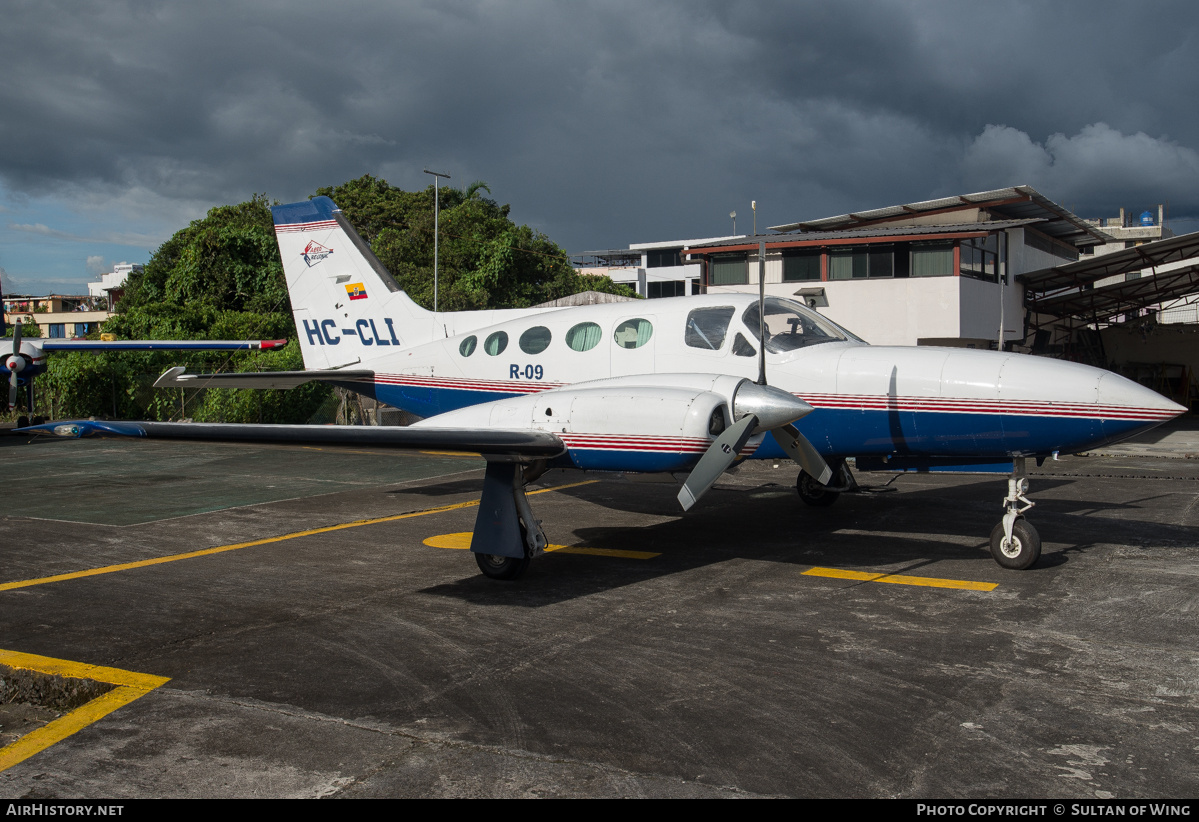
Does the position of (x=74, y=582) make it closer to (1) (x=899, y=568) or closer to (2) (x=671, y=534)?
(2) (x=671, y=534)

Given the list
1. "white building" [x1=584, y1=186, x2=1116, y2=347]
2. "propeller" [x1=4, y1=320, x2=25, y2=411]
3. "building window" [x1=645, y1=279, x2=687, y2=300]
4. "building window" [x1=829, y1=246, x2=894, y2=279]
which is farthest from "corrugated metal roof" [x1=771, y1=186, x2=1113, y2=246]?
"building window" [x1=645, y1=279, x2=687, y2=300]

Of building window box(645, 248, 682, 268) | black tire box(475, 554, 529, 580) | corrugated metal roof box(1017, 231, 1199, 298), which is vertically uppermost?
building window box(645, 248, 682, 268)

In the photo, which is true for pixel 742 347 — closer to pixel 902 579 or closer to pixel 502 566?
pixel 902 579

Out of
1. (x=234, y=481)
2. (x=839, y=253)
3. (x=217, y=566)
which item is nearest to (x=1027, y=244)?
(x=839, y=253)

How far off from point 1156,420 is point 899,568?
2675 mm

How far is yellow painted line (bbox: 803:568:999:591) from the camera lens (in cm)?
787

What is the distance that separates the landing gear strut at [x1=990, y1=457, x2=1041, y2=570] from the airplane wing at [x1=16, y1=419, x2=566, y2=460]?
14.7 feet

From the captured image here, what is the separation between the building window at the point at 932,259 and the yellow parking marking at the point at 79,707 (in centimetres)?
2362

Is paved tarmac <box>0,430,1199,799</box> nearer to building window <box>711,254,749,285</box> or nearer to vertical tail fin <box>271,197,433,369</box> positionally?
vertical tail fin <box>271,197,433,369</box>

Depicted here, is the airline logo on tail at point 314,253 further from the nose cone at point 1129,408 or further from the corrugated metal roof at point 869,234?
the corrugated metal roof at point 869,234

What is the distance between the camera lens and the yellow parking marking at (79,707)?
4.61m

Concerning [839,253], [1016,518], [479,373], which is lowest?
[1016,518]

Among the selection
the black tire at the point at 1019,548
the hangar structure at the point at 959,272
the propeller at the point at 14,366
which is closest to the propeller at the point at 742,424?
the black tire at the point at 1019,548

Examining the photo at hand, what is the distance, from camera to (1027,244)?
101 feet
